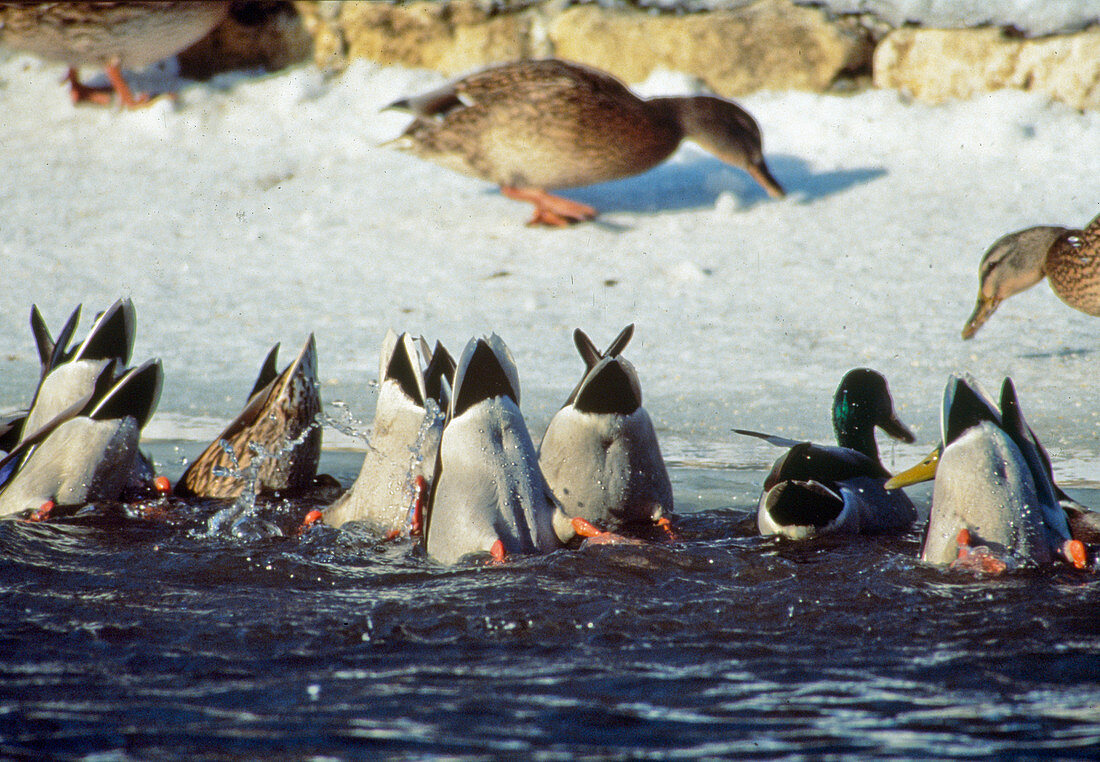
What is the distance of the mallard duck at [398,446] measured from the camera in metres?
3.26

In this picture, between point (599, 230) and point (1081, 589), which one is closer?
point (1081, 589)

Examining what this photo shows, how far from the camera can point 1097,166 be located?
6281 mm

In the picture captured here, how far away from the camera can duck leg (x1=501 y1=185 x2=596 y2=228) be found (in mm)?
6277

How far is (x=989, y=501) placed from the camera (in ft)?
8.92

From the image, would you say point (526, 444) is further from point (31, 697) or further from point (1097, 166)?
point (1097, 166)

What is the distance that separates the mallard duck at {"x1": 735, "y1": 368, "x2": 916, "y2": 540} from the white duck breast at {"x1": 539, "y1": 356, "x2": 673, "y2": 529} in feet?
1.09

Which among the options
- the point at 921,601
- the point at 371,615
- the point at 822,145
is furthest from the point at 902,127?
the point at 371,615

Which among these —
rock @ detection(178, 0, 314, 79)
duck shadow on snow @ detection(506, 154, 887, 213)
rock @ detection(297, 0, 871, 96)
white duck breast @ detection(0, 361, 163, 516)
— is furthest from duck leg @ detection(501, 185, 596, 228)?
white duck breast @ detection(0, 361, 163, 516)

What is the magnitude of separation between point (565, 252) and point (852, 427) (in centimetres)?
271

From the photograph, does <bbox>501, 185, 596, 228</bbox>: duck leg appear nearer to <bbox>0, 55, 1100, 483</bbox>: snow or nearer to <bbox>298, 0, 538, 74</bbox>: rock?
<bbox>0, 55, 1100, 483</bbox>: snow

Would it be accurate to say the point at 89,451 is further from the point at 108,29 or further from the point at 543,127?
the point at 108,29

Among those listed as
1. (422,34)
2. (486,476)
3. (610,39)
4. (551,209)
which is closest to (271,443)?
(486,476)

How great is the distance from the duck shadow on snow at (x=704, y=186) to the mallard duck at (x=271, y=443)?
322cm

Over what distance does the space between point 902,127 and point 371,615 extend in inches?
218
